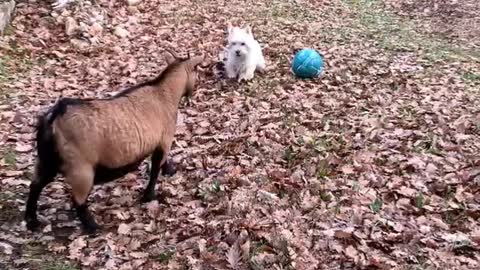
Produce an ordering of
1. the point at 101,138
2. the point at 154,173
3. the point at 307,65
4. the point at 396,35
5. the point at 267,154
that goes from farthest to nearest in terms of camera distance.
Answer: the point at 396,35 → the point at 307,65 → the point at 267,154 → the point at 154,173 → the point at 101,138

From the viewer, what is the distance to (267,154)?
19.8 ft

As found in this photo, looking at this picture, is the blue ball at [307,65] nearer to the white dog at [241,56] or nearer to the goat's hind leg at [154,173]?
the white dog at [241,56]

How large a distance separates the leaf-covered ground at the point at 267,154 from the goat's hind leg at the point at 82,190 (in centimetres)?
13

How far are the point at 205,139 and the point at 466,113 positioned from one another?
312 centimetres

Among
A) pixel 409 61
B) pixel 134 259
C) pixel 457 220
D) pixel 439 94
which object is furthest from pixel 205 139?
pixel 409 61

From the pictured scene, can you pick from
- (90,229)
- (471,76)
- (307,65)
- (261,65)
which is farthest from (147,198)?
(471,76)

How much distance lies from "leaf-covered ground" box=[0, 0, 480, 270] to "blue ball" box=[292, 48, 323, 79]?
198mm

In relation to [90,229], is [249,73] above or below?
above

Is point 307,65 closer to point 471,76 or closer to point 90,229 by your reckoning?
point 471,76

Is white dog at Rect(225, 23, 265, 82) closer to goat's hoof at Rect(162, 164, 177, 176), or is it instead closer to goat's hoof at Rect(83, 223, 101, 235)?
goat's hoof at Rect(162, 164, 177, 176)

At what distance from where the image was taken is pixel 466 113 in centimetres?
717

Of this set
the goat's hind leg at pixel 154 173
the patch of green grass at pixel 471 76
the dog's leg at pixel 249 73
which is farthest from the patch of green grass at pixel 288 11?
the goat's hind leg at pixel 154 173

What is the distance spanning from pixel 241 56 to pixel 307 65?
0.92 m

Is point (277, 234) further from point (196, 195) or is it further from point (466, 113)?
point (466, 113)
